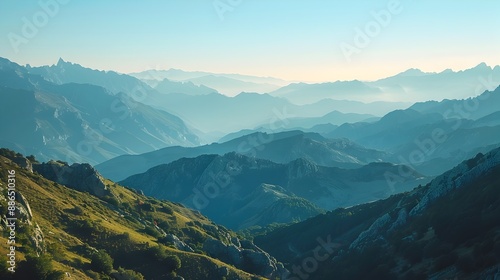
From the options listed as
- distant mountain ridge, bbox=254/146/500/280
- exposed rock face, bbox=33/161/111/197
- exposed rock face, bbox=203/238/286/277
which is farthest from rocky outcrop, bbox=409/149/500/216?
exposed rock face, bbox=33/161/111/197

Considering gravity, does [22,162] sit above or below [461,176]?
above

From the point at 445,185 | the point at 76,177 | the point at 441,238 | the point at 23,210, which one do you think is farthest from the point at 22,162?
the point at 445,185

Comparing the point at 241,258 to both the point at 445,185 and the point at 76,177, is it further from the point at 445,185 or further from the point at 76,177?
the point at 445,185

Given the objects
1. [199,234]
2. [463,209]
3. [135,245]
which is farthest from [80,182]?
[463,209]

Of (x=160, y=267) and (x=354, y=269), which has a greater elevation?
(x=160, y=267)

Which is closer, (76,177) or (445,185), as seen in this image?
(445,185)

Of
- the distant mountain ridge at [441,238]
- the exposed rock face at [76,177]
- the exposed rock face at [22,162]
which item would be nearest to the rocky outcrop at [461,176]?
the distant mountain ridge at [441,238]

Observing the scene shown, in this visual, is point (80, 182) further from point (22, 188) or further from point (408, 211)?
point (408, 211)

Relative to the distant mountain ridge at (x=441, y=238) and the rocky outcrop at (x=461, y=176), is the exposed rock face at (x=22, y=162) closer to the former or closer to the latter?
the distant mountain ridge at (x=441, y=238)

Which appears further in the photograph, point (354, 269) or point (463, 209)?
point (354, 269)
